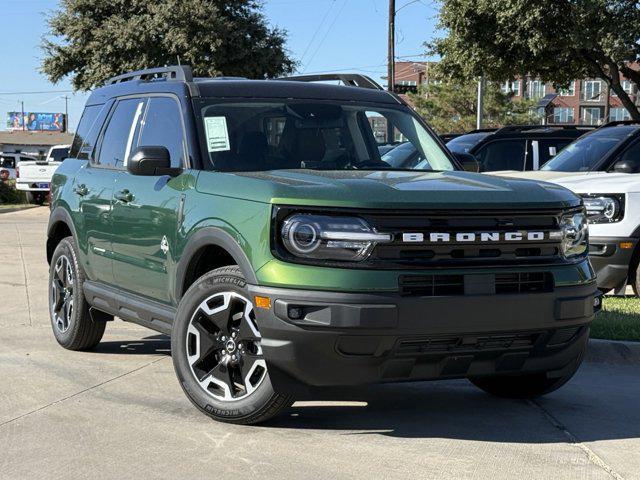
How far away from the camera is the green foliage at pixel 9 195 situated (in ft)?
108

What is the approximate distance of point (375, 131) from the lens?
22.1ft

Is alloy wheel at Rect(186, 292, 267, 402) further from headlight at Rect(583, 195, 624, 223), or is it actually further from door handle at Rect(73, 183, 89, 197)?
headlight at Rect(583, 195, 624, 223)

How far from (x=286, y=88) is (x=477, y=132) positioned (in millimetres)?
11583

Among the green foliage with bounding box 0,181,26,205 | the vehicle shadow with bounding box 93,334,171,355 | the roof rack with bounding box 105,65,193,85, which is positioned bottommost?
the green foliage with bounding box 0,181,26,205

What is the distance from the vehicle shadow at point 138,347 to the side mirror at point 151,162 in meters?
2.23

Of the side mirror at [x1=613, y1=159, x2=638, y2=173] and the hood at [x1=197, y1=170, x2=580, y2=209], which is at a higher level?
the hood at [x1=197, y1=170, x2=580, y2=209]

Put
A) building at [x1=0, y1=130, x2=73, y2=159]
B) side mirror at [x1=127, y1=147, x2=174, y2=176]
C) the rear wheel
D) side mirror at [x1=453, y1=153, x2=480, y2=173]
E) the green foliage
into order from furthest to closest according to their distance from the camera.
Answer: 1. building at [x1=0, y1=130, x2=73, y2=159]
2. the green foliage
3. the rear wheel
4. side mirror at [x1=453, y1=153, x2=480, y2=173]
5. side mirror at [x1=127, y1=147, x2=174, y2=176]

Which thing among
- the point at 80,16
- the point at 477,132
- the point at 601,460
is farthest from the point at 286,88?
the point at 80,16

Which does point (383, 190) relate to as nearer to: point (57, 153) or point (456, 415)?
point (456, 415)

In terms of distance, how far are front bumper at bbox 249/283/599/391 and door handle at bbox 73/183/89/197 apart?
2774 mm

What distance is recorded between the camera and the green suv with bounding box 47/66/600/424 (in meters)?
4.79

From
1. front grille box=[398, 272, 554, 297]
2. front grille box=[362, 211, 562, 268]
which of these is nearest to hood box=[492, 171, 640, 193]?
front grille box=[362, 211, 562, 268]

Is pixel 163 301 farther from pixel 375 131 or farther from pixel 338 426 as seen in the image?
pixel 375 131

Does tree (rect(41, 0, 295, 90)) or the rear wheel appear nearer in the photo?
the rear wheel
